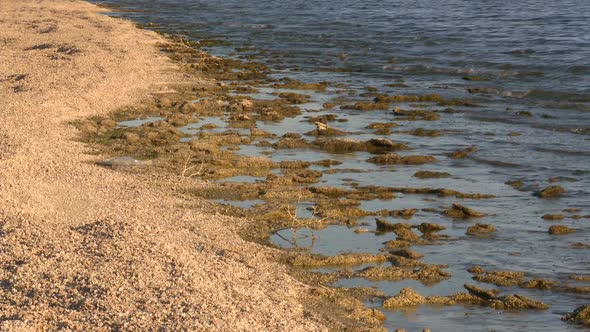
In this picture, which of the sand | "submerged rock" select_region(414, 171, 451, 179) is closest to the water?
"submerged rock" select_region(414, 171, 451, 179)

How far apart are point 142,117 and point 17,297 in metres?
9.32

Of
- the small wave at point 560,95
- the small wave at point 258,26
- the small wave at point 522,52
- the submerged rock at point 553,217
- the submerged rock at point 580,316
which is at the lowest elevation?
the small wave at point 258,26

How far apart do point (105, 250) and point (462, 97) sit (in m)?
12.8

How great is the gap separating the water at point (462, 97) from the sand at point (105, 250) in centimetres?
102

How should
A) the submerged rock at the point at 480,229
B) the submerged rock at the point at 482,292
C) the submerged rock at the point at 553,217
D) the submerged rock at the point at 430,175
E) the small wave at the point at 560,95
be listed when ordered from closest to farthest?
the submerged rock at the point at 482,292, the submerged rock at the point at 480,229, the submerged rock at the point at 553,217, the submerged rock at the point at 430,175, the small wave at the point at 560,95

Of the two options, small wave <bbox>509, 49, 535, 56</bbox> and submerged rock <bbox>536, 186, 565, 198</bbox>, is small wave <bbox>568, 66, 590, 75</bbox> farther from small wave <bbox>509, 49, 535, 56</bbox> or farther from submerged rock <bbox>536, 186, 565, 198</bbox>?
submerged rock <bbox>536, 186, 565, 198</bbox>

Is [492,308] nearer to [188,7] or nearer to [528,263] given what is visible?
[528,263]

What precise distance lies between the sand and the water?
1018mm

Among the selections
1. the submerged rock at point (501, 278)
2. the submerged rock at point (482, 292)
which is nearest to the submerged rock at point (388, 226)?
the submerged rock at point (501, 278)

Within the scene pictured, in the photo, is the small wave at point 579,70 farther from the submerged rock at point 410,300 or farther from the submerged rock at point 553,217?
the submerged rock at point 410,300

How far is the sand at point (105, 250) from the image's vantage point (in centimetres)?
663

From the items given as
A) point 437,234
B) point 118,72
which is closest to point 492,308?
point 437,234

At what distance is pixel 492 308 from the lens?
807cm

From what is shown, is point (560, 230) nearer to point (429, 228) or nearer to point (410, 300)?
point (429, 228)
